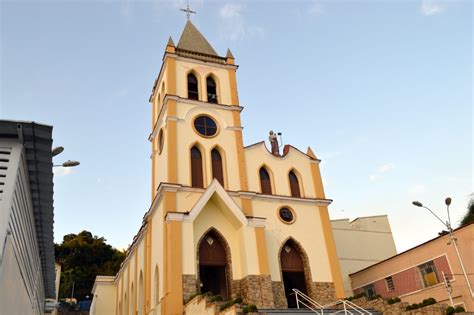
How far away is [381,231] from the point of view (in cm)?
3788

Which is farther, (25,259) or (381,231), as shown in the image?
(381,231)

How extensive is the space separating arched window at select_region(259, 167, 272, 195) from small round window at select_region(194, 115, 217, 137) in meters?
3.85

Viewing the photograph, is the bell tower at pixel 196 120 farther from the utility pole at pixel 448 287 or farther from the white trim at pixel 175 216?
the utility pole at pixel 448 287

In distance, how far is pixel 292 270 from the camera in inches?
958

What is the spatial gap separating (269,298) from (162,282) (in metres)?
5.42

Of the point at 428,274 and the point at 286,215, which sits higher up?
the point at 286,215

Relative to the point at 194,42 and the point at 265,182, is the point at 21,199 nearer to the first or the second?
the point at 265,182

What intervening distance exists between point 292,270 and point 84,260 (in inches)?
1565

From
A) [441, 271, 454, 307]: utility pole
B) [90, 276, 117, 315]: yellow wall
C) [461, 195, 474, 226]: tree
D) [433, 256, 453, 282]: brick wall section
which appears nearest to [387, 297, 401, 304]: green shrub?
[441, 271, 454, 307]: utility pole

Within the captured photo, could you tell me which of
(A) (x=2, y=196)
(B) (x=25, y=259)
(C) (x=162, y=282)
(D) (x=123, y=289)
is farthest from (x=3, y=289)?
(D) (x=123, y=289)

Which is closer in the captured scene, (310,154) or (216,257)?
(216,257)

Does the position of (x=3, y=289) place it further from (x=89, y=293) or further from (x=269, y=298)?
(x=89, y=293)

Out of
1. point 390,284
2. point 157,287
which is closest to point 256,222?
point 157,287

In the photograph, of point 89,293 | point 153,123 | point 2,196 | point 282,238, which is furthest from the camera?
point 89,293
